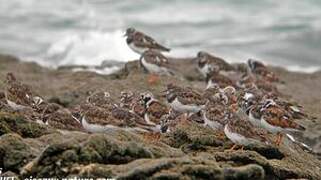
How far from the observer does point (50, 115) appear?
1392 centimetres

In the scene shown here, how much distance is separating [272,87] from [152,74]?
2.79m

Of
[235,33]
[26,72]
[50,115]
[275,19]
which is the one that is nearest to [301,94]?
[26,72]

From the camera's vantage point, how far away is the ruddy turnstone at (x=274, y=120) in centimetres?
1435

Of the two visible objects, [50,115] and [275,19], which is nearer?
[50,115]

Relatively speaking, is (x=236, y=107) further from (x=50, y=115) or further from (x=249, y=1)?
(x=249, y=1)

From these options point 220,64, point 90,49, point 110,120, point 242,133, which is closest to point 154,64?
point 220,64

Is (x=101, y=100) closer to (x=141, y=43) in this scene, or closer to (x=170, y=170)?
(x=170, y=170)

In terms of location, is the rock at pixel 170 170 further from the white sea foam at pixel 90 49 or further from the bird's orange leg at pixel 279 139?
the white sea foam at pixel 90 49

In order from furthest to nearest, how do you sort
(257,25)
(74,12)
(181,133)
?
(74,12) → (257,25) → (181,133)

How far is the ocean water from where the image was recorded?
32.2 metres

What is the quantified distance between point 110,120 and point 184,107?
234 centimetres

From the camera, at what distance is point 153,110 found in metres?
14.8

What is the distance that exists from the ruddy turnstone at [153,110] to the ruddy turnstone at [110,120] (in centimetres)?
31

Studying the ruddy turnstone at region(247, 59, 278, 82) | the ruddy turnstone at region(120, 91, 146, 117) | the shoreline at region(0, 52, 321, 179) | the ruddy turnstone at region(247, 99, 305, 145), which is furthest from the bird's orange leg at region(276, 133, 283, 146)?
the ruddy turnstone at region(247, 59, 278, 82)
